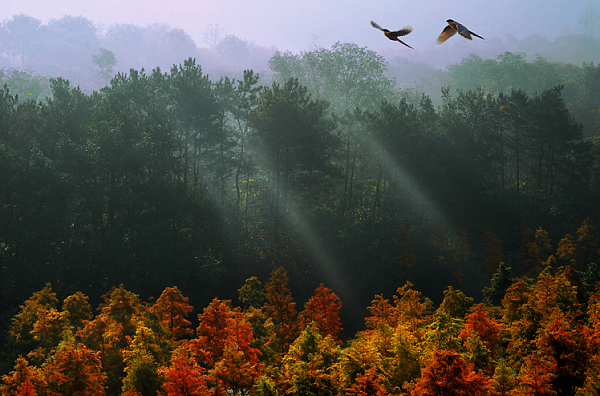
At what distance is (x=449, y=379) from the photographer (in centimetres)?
737

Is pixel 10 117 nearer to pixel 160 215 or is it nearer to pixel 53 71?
pixel 160 215

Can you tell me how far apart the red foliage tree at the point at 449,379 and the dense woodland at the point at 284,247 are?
46 millimetres

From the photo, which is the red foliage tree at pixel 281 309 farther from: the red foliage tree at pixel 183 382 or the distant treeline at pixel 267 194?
the red foliage tree at pixel 183 382

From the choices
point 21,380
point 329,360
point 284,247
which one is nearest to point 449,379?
point 329,360

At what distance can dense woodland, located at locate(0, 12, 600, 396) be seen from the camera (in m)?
9.52

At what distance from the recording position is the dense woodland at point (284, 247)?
31.2 ft

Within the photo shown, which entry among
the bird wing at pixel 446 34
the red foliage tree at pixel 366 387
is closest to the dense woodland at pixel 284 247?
the red foliage tree at pixel 366 387

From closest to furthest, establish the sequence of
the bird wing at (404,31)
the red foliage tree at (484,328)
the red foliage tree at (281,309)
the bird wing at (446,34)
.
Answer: the bird wing at (404,31), the bird wing at (446,34), the red foliage tree at (484,328), the red foliage tree at (281,309)

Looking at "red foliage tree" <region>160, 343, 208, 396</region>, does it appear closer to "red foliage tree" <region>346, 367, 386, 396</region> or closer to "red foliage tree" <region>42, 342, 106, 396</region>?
"red foliage tree" <region>42, 342, 106, 396</region>

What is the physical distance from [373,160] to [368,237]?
1016 cm

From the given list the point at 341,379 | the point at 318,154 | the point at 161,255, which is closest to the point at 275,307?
the point at 161,255

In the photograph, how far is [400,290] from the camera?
56.0ft

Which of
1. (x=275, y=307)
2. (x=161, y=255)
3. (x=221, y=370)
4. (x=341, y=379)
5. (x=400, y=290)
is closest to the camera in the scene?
(x=341, y=379)

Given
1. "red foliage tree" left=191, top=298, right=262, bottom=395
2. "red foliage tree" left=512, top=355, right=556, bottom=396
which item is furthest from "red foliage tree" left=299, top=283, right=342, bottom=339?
"red foliage tree" left=512, top=355, right=556, bottom=396
